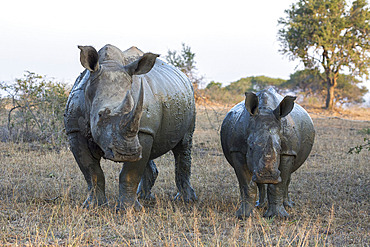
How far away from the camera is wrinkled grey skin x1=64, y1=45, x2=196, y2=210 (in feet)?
14.0

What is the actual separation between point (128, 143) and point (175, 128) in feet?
4.81

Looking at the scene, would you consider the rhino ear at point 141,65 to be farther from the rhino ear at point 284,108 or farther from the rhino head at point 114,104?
the rhino ear at point 284,108

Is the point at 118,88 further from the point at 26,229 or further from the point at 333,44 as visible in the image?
the point at 333,44

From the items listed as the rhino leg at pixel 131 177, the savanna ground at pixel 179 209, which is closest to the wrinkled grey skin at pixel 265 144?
the savanna ground at pixel 179 209

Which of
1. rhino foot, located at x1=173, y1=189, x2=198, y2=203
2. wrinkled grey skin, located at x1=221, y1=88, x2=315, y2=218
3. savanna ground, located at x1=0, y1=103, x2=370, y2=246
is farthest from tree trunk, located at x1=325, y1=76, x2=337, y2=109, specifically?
wrinkled grey skin, located at x1=221, y1=88, x2=315, y2=218

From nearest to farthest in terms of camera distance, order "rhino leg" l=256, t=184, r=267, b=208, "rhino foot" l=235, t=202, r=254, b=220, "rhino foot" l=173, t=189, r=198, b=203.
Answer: "rhino foot" l=235, t=202, r=254, b=220 → "rhino leg" l=256, t=184, r=267, b=208 → "rhino foot" l=173, t=189, r=198, b=203

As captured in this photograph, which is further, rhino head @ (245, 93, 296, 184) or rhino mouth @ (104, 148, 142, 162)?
rhino head @ (245, 93, 296, 184)

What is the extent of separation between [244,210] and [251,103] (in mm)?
1251

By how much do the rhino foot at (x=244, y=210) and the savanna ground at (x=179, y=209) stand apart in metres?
0.08

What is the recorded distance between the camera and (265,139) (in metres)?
4.80

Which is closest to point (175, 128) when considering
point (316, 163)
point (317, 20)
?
point (316, 163)

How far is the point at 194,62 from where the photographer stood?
21.1 m

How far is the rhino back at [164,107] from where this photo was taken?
501cm

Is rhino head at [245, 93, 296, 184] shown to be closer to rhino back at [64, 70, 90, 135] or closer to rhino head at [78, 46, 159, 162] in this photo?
rhino head at [78, 46, 159, 162]
